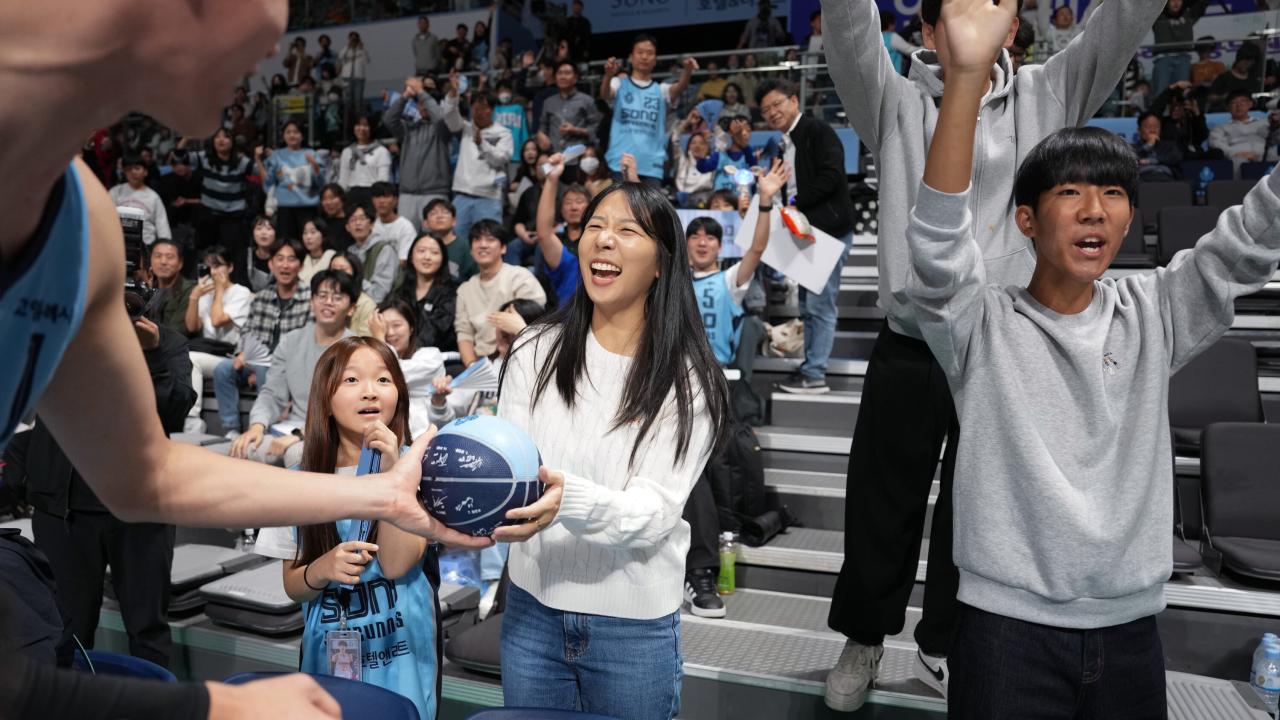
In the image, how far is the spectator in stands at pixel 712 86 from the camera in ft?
32.3

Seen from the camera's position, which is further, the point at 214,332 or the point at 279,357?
the point at 214,332

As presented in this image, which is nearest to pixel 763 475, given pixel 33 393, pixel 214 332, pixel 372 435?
pixel 372 435

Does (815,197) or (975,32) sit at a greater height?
(815,197)

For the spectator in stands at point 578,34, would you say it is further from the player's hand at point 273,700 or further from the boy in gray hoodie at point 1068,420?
the player's hand at point 273,700

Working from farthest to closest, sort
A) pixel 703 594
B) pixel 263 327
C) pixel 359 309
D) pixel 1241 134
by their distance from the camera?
pixel 1241 134
pixel 263 327
pixel 359 309
pixel 703 594

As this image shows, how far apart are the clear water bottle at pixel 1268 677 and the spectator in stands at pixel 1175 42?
301 inches

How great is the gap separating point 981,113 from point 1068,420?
38.9 inches

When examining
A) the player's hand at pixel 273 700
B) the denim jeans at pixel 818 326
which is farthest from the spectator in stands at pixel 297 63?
the player's hand at pixel 273 700

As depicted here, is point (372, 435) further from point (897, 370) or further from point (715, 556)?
point (715, 556)

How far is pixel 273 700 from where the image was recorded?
0.89m

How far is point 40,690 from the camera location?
0.77 meters

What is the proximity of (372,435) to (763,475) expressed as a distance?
2.62m

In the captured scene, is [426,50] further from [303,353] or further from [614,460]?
[614,460]

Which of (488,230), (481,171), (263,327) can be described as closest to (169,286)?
(263,327)
